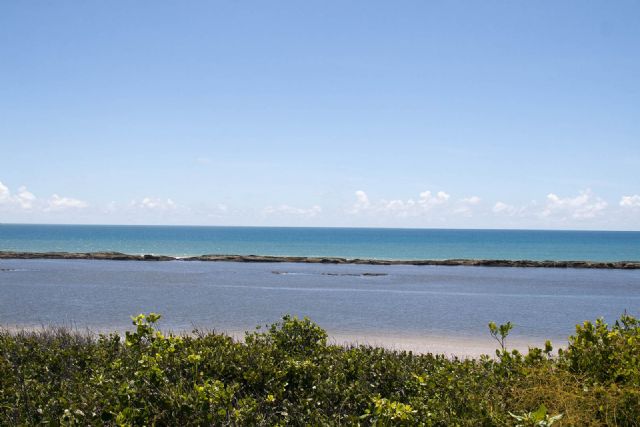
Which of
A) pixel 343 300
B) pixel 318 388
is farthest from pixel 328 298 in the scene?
pixel 318 388

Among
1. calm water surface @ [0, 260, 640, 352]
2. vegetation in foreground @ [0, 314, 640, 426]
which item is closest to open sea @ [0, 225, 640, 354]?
calm water surface @ [0, 260, 640, 352]

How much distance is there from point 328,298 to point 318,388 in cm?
2979

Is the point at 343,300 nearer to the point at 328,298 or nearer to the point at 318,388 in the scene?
the point at 328,298

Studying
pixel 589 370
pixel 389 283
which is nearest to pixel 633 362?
pixel 589 370

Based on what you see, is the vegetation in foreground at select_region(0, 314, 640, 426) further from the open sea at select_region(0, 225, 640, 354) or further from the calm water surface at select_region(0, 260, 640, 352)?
the calm water surface at select_region(0, 260, 640, 352)

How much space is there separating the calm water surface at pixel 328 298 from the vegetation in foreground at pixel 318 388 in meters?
14.8

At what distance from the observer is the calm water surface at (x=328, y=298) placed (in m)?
25.1

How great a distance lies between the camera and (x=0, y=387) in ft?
23.4

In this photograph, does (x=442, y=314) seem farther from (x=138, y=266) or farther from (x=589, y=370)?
(x=138, y=266)

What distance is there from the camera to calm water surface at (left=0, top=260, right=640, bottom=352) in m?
25.1

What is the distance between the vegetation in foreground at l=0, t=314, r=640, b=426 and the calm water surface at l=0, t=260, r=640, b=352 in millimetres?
Result: 14834

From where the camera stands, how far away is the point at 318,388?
6566mm

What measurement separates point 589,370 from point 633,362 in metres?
0.50

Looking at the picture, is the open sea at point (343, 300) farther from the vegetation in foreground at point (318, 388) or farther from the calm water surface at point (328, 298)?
the vegetation in foreground at point (318, 388)
